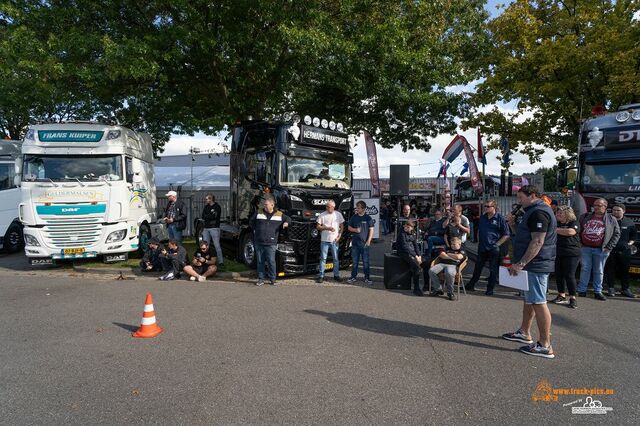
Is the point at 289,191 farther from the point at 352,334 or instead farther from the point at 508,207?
the point at 508,207

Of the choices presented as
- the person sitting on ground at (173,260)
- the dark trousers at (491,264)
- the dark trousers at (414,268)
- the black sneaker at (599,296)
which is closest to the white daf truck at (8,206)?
the person sitting on ground at (173,260)

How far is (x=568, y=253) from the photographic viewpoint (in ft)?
22.4

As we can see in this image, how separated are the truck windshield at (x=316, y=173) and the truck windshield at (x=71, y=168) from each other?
447 cm

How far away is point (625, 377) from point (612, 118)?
21.7 feet

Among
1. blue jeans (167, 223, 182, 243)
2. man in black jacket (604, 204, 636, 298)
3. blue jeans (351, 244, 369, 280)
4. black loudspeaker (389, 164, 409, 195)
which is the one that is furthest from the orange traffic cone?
black loudspeaker (389, 164, 409, 195)

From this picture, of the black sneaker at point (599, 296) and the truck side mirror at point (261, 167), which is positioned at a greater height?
the truck side mirror at point (261, 167)

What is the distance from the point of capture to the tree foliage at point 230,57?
10.0 meters

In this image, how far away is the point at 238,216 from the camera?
10078 mm

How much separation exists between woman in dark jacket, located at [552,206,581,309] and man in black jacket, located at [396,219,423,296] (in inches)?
94.2

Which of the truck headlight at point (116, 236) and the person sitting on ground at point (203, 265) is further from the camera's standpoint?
the truck headlight at point (116, 236)

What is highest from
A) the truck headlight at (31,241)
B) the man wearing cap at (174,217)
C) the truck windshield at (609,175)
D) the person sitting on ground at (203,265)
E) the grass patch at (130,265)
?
the truck windshield at (609,175)

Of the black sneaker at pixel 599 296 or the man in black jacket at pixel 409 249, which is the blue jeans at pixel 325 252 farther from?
the black sneaker at pixel 599 296

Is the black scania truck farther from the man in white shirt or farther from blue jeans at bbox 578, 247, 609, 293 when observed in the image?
blue jeans at bbox 578, 247, 609, 293

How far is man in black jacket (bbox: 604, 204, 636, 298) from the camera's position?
24.1 feet
